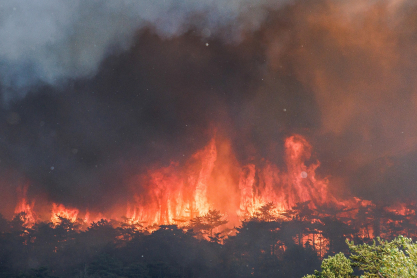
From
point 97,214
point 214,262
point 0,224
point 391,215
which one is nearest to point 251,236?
point 214,262

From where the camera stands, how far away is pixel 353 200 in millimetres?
140750

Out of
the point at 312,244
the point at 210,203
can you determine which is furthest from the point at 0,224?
the point at 312,244

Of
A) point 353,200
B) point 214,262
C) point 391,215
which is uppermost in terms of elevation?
point 353,200

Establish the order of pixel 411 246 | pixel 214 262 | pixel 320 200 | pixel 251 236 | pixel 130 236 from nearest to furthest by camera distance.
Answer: pixel 411 246, pixel 214 262, pixel 251 236, pixel 130 236, pixel 320 200

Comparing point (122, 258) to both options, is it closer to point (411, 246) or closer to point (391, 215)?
point (411, 246)

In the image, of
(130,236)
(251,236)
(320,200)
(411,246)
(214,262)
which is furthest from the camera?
(320,200)

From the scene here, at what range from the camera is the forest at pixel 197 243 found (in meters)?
109

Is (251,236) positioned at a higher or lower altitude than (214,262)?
higher

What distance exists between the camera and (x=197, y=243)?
11931cm

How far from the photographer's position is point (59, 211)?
14525 centimetres

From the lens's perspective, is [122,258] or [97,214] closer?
[122,258]

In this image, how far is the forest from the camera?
10938 centimetres

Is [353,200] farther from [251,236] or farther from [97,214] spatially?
[97,214]

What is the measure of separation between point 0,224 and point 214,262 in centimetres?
11784
